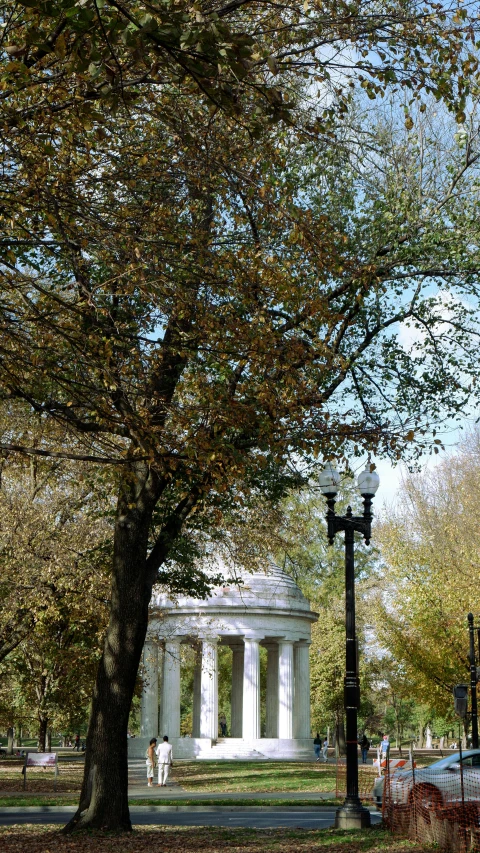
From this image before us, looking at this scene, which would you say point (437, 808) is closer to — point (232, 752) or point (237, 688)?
point (232, 752)

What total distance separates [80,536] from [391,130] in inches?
528

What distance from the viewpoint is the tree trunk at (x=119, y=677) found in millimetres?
14383

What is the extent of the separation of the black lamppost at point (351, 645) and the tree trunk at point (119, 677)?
3.19m

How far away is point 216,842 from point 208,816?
637 centimetres

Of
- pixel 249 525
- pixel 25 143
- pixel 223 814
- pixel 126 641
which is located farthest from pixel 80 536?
pixel 25 143

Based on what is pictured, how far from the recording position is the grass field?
12.3 m

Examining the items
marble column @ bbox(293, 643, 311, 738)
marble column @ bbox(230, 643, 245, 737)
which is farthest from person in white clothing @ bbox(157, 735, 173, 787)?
marble column @ bbox(230, 643, 245, 737)

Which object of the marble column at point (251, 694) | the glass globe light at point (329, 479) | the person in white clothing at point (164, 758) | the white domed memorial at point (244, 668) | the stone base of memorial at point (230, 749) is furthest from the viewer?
the marble column at point (251, 694)

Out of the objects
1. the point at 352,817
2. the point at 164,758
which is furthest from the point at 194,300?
the point at 164,758

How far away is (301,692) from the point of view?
157 ft

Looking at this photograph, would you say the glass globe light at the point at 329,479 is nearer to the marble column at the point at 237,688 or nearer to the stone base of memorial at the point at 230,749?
the stone base of memorial at the point at 230,749

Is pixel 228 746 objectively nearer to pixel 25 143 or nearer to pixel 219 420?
pixel 219 420

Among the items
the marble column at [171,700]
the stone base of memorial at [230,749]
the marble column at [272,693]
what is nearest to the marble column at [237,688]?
the marble column at [272,693]

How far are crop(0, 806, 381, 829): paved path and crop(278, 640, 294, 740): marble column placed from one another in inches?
946
